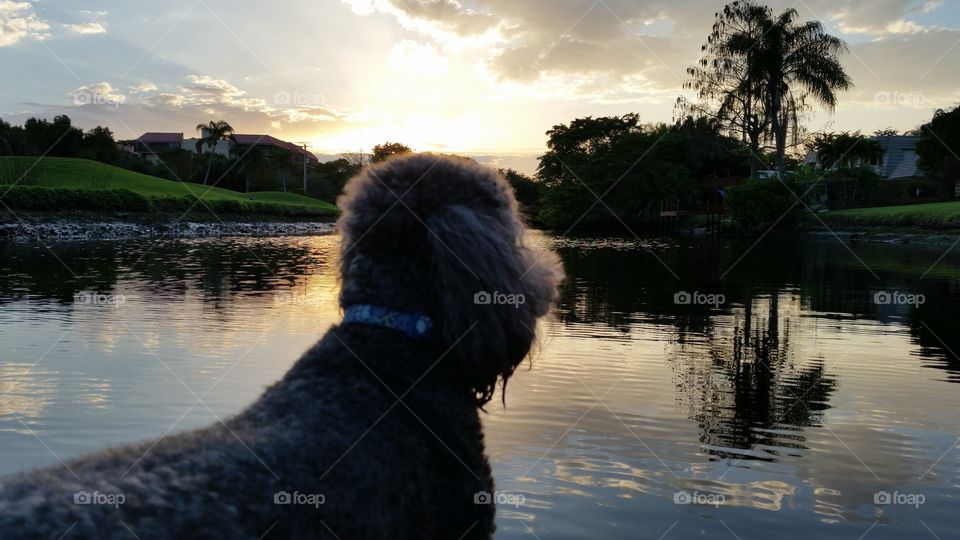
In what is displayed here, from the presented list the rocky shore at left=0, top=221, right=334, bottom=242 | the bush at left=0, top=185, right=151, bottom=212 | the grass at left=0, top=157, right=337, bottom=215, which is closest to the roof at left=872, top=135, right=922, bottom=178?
the grass at left=0, top=157, right=337, bottom=215

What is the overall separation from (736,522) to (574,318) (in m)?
8.34

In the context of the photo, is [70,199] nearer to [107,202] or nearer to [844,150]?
[107,202]

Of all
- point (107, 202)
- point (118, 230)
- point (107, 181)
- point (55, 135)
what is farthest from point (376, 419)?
point (55, 135)

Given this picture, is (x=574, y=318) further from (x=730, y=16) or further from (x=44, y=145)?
Answer: (x=44, y=145)

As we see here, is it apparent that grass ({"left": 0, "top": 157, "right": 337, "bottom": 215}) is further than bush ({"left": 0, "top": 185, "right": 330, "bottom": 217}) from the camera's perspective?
Yes

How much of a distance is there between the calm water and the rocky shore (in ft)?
64.8

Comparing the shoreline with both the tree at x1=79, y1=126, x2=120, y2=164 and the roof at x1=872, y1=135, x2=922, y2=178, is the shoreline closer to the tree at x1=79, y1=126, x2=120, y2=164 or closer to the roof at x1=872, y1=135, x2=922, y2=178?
the tree at x1=79, y1=126, x2=120, y2=164

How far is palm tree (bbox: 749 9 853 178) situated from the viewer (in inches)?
2128

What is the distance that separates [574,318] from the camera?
1301 centimetres

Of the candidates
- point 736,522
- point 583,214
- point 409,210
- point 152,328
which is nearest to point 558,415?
point 736,522

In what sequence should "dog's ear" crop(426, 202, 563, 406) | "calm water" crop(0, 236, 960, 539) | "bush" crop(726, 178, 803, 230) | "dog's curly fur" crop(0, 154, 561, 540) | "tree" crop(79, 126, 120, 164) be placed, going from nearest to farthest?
"dog's curly fur" crop(0, 154, 561, 540), "dog's ear" crop(426, 202, 563, 406), "calm water" crop(0, 236, 960, 539), "bush" crop(726, 178, 803, 230), "tree" crop(79, 126, 120, 164)

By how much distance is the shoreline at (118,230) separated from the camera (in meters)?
33.4

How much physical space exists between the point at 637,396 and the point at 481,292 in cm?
560

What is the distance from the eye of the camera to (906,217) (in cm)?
4619
